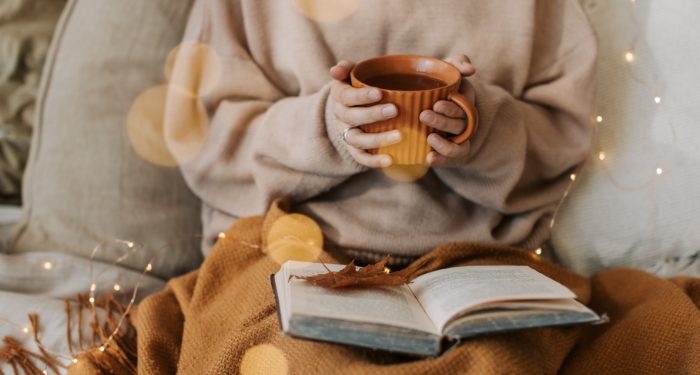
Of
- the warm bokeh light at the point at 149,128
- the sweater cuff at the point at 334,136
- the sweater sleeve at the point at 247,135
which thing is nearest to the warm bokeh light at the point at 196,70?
the sweater sleeve at the point at 247,135

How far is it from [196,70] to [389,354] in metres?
0.68

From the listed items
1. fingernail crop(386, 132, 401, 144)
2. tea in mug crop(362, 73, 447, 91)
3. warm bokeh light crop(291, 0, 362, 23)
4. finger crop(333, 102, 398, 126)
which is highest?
warm bokeh light crop(291, 0, 362, 23)

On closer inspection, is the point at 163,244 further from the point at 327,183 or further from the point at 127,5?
the point at 127,5

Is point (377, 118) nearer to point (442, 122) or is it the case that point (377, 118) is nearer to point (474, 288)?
point (442, 122)

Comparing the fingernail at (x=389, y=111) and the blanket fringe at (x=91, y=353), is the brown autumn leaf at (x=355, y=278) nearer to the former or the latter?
the fingernail at (x=389, y=111)

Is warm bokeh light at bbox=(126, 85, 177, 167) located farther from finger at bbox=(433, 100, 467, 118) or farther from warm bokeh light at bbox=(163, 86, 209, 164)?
finger at bbox=(433, 100, 467, 118)

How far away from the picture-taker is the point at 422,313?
50cm

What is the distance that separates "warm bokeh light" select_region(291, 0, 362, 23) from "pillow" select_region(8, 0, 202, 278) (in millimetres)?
379

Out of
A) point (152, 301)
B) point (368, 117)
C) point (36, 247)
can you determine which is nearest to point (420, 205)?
point (368, 117)

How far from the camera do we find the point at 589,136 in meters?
0.84

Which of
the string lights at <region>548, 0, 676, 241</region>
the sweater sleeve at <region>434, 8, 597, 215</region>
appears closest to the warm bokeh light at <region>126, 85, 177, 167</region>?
the sweater sleeve at <region>434, 8, 597, 215</region>

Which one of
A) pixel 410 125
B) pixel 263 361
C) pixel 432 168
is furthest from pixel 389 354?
pixel 432 168

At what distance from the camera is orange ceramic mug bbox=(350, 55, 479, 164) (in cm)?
52

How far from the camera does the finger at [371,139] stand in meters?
0.55
